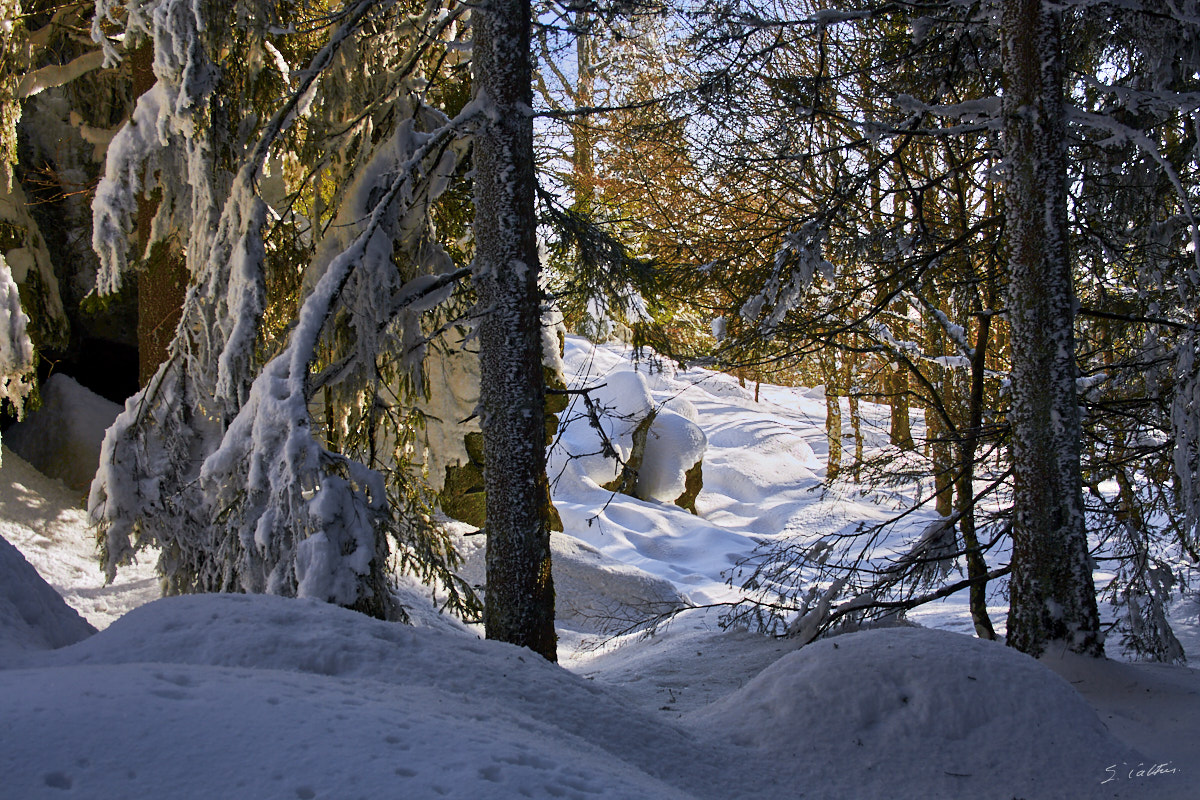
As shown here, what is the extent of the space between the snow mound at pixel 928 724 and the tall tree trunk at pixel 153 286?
6280mm

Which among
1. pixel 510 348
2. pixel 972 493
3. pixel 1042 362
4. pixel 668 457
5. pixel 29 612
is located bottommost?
pixel 29 612

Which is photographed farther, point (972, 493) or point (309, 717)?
point (972, 493)

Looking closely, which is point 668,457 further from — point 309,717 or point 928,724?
point 309,717

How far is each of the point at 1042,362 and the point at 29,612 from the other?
5.64m

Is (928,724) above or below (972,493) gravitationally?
below

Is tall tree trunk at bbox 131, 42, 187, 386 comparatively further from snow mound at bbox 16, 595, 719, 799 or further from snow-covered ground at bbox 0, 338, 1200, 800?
snow mound at bbox 16, 595, 719, 799

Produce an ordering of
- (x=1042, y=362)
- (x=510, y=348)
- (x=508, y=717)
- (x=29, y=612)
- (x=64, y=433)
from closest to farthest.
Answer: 1. (x=508, y=717)
2. (x=29, y=612)
3. (x=1042, y=362)
4. (x=510, y=348)
5. (x=64, y=433)

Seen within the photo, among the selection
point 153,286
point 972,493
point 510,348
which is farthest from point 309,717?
point 972,493

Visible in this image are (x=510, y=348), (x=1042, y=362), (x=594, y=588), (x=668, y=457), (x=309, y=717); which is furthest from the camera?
(x=668, y=457)

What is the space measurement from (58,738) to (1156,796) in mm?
4046

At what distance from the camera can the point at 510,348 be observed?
517 centimetres

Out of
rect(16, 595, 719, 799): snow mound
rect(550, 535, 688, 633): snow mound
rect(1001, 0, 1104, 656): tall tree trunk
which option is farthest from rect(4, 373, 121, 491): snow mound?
rect(1001, 0, 1104, 656): tall tree trunk

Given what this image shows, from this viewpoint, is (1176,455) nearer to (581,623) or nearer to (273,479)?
(273,479)

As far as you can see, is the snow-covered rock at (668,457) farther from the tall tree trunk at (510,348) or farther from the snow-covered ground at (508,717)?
the tall tree trunk at (510,348)
